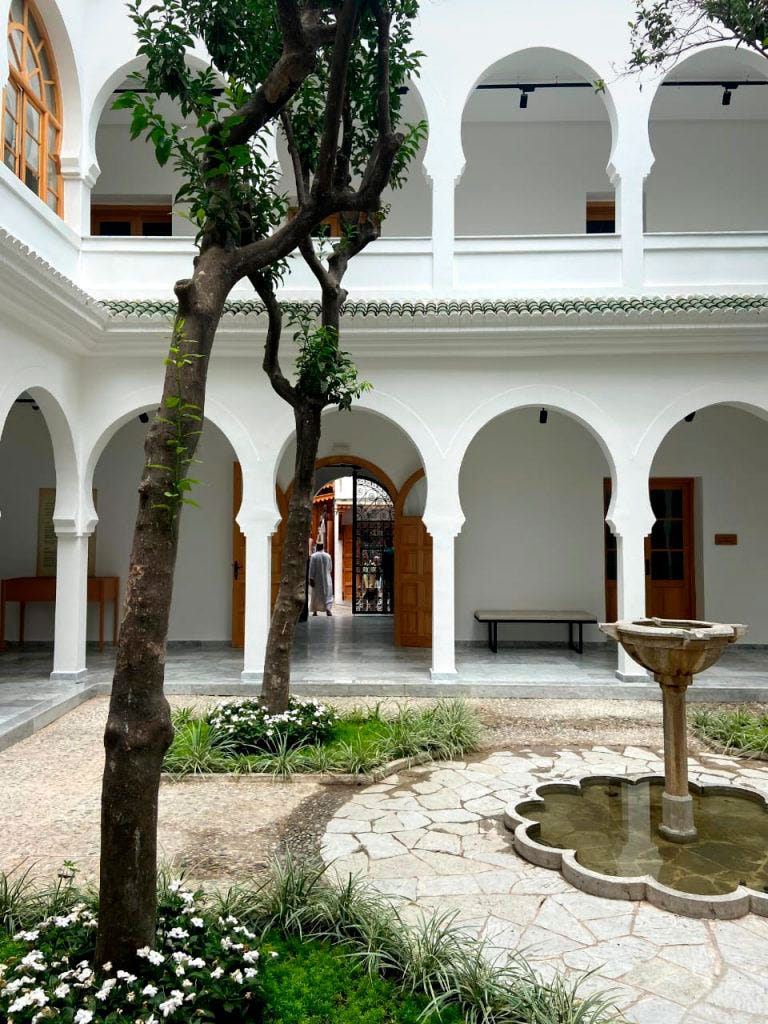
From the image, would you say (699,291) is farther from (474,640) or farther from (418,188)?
(474,640)

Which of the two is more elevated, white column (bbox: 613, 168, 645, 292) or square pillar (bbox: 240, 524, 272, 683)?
white column (bbox: 613, 168, 645, 292)

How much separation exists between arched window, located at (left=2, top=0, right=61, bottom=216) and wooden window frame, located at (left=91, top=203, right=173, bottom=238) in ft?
9.35

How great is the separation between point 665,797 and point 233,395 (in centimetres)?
667

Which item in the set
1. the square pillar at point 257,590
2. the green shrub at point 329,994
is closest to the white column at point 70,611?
the square pillar at point 257,590

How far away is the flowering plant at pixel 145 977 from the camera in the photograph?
2.49 m

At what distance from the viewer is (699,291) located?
9.23 meters

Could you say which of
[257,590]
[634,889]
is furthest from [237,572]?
[634,889]

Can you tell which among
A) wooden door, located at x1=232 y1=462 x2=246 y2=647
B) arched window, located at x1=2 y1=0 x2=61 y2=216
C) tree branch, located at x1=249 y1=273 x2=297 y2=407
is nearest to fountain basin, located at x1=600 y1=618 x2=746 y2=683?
tree branch, located at x1=249 y1=273 x2=297 y2=407

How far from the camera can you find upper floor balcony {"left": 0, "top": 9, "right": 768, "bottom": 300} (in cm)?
924

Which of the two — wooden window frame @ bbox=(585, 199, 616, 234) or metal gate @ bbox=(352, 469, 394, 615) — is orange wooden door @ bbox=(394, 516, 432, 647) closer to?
metal gate @ bbox=(352, 469, 394, 615)

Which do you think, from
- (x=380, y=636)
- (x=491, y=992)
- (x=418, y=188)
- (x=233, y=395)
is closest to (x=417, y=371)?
(x=233, y=395)

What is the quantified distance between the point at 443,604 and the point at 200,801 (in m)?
4.35

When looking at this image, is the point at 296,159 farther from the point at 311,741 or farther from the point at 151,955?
the point at 151,955

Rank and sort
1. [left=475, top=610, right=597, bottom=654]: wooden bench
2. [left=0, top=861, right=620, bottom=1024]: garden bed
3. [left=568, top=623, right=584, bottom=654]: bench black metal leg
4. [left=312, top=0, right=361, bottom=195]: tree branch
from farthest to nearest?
1. [left=568, top=623, right=584, bottom=654]: bench black metal leg
2. [left=475, top=610, right=597, bottom=654]: wooden bench
3. [left=312, top=0, right=361, bottom=195]: tree branch
4. [left=0, top=861, right=620, bottom=1024]: garden bed
